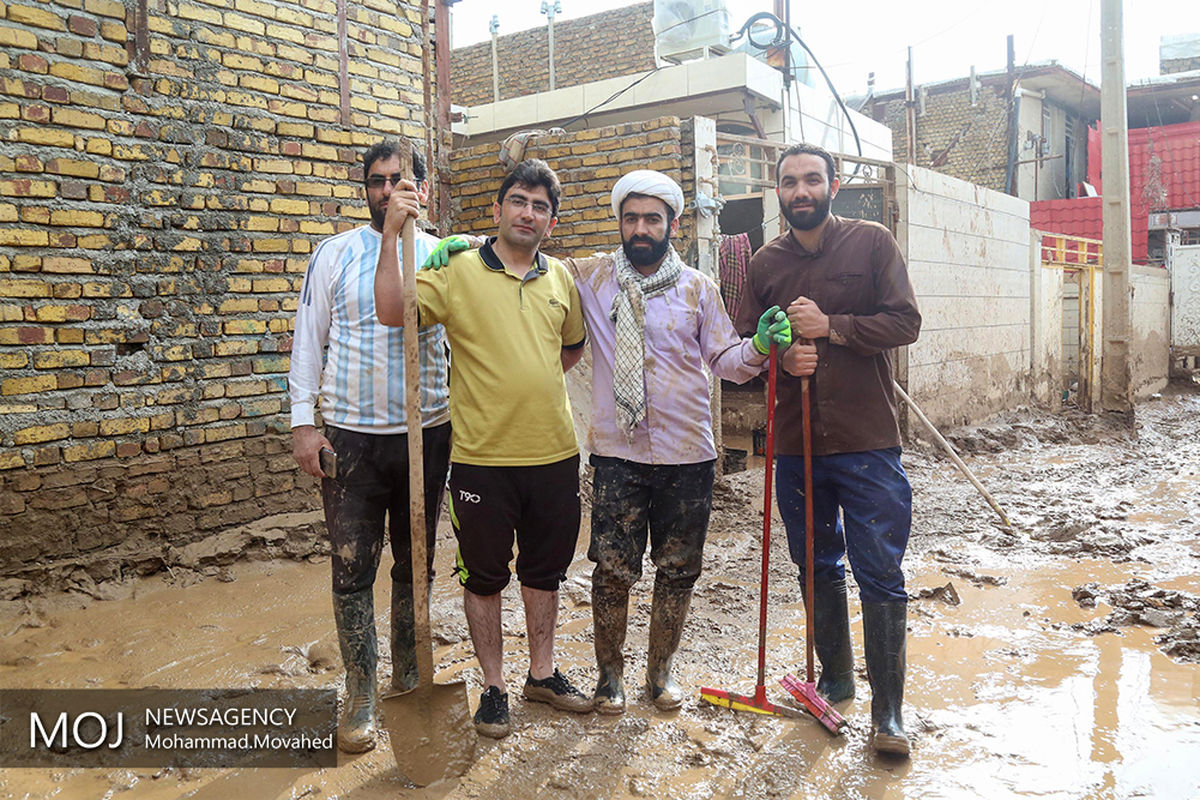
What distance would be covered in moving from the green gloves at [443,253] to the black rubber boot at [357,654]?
1.15 m

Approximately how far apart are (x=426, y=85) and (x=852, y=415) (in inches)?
148

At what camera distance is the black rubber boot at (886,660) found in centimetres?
294

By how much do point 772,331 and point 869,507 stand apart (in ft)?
2.30

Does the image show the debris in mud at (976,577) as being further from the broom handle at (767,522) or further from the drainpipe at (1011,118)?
the drainpipe at (1011,118)

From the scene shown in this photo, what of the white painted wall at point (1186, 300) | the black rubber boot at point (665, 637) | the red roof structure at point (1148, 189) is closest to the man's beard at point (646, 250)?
the black rubber boot at point (665, 637)

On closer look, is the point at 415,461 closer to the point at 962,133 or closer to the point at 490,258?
the point at 490,258

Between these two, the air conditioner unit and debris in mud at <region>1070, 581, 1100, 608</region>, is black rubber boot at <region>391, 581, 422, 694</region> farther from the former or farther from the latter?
the air conditioner unit

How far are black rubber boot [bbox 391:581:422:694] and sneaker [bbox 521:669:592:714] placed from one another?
1.45 ft

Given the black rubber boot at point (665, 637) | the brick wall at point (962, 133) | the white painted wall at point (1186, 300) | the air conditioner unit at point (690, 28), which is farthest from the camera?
the brick wall at point (962, 133)

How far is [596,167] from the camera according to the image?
6.66 meters

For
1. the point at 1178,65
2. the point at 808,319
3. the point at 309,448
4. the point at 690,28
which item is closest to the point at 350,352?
the point at 309,448

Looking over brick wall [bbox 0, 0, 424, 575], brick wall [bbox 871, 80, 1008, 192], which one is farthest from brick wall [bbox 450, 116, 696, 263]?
brick wall [bbox 871, 80, 1008, 192]

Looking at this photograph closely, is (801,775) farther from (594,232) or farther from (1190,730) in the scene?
(594,232)

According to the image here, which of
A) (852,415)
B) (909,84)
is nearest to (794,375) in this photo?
(852,415)
